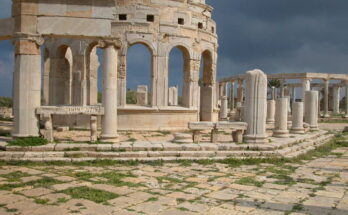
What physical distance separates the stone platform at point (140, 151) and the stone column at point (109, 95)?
0.73 metres

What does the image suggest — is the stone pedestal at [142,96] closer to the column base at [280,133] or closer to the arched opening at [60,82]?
the arched opening at [60,82]

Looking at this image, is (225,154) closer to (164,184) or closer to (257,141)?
(257,141)

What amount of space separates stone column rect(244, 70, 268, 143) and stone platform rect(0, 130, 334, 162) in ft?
1.69

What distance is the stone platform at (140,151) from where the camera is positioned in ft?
32.4

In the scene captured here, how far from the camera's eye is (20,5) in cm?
1074

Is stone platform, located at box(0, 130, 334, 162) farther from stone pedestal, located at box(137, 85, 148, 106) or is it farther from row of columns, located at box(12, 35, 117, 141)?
stone pedestal, located at box(137, 85, 148, 106)

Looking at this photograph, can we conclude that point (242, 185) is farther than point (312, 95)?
No

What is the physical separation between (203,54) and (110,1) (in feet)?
33.4

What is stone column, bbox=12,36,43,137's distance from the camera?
35.3ft

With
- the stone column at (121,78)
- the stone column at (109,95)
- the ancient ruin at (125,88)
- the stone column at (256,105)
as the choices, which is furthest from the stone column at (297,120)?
the stone column at (109,95)

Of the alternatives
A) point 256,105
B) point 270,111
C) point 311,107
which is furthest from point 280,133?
point 270,111

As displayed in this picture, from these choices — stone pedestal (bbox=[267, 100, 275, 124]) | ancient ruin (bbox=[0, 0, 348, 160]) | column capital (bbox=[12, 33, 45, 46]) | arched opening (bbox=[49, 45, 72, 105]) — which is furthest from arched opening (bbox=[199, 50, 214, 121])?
column capital (bbox=[12, 33, 45, 46])

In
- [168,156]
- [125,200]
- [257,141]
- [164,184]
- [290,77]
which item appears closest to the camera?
[125,200]

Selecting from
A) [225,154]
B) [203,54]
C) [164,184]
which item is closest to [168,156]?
[225,154]
